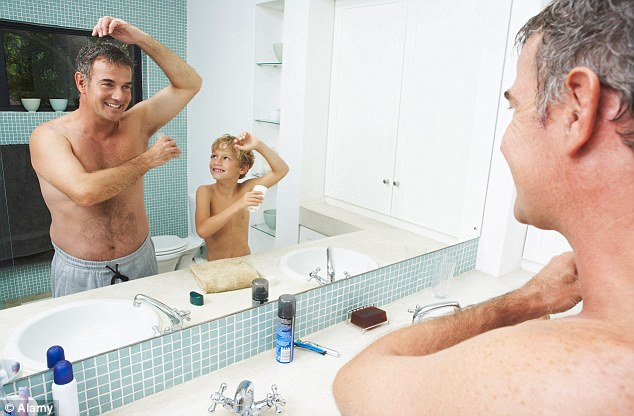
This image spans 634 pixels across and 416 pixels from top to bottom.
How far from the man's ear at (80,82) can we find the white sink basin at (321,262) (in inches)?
30.0

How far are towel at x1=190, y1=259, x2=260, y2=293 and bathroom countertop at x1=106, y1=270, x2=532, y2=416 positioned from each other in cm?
22

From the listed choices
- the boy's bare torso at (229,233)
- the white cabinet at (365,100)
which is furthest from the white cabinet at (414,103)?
the boy's bare torso at (229,233)

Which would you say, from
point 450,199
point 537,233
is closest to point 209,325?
point 450,199

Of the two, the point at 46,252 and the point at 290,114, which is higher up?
the point at 290,114

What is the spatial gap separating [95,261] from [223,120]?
0.49 meters

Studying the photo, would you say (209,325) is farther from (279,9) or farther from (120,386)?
(279,9)

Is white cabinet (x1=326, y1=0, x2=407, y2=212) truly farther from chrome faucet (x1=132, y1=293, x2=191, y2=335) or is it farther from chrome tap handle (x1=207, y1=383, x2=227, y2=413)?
chrome tap handle (x1=207, y1=383, x2=227, y2=413)

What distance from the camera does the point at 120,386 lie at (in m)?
1.17

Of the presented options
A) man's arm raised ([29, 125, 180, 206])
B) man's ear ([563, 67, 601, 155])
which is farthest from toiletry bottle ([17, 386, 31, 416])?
man's ear ([563, 67, 601, 155])

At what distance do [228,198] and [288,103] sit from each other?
0.37m

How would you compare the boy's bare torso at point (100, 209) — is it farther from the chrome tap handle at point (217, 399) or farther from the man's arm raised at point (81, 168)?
the chrome tap handle at point (217, 399)

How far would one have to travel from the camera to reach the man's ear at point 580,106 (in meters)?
0.65

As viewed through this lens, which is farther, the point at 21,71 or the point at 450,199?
the point at 450,199

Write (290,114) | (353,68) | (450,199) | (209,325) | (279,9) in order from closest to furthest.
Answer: (209,325)
(279,9)
(290,114)
(353,68)
(450,199)
